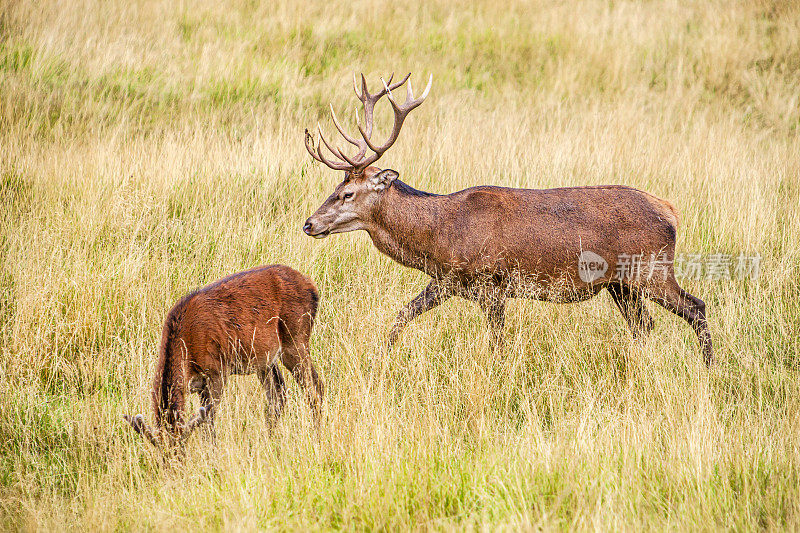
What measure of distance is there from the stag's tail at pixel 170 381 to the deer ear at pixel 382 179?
6.32ft

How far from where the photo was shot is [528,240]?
5.68 metres

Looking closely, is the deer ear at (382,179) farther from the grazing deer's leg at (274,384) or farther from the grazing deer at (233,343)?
the grazing deer's leg at (274,384)

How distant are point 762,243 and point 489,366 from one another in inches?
134

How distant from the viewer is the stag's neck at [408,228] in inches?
231

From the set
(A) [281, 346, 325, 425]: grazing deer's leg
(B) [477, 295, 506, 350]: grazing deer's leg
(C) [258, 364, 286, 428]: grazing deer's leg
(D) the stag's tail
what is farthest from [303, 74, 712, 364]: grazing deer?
(D) the stag's tail

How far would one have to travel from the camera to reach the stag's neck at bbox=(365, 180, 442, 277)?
5.87m

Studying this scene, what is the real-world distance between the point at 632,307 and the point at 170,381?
335 centimetres

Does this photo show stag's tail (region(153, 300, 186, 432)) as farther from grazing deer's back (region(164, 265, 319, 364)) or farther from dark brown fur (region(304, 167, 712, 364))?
dark brown fur (region(304, 167, 712, 364))

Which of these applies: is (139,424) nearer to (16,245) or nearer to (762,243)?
(16,245)

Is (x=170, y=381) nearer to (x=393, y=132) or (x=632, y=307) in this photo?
(x=393, y=132)

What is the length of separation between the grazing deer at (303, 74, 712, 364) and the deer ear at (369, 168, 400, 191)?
10 millimetres

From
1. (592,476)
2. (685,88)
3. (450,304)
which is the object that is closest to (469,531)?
(592,476)

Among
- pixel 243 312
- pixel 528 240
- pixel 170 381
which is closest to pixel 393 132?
pixel 528 240

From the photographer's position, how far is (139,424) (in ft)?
12.7
